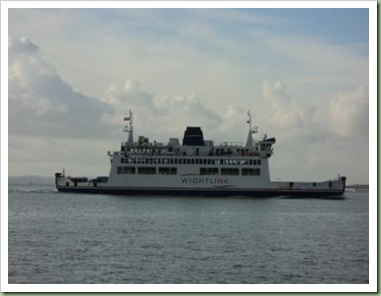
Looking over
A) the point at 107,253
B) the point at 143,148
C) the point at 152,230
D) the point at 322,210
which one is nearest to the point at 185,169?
the point at 143,148

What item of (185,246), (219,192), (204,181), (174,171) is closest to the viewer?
(185,246)

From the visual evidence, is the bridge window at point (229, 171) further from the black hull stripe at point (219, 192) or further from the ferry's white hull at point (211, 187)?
the black hull stripe at point (219, 192)

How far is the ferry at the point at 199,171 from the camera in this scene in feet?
176

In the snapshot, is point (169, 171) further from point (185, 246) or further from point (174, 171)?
point (185, 246)

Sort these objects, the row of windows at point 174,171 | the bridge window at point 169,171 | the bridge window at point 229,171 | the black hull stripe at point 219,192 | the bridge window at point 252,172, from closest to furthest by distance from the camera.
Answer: the black hull stripe at point 219,192
the bridge window at point 252,172
the row of windows at point 174,171
the bridge window at point 229,171
the bridge window at point 169,171

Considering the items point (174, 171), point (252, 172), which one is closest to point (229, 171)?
point (252, 172)

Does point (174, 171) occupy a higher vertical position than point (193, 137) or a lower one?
lower

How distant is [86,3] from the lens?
15344mm

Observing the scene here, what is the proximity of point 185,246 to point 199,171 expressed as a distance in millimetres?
30164

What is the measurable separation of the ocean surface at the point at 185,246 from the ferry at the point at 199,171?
13.1 m

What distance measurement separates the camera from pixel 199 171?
5391 centimetres

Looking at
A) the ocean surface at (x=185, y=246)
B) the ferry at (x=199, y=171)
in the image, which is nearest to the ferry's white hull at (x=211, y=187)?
the ferry at (x=199, y=171)

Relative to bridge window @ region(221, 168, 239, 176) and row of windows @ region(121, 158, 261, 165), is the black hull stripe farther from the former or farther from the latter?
row of windows @ region(121, 158, 261, 165)

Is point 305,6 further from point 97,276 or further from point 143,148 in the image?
point 143,148
